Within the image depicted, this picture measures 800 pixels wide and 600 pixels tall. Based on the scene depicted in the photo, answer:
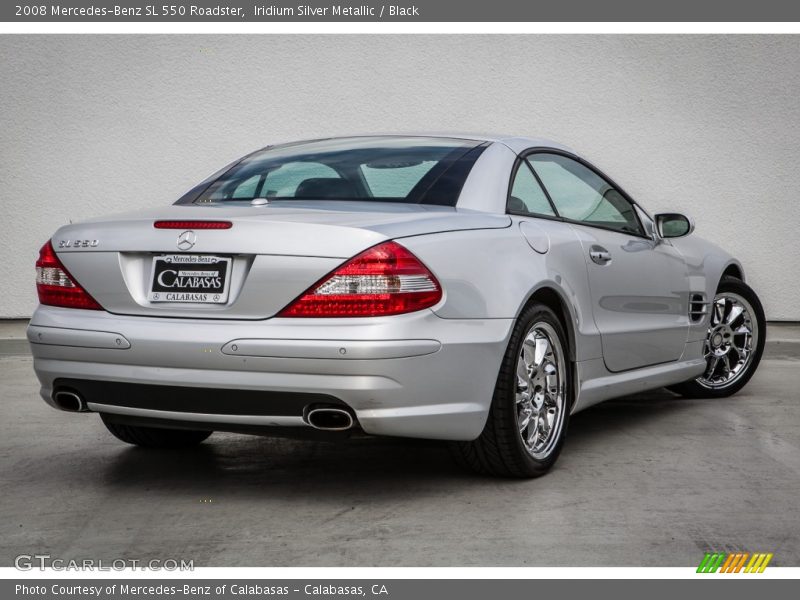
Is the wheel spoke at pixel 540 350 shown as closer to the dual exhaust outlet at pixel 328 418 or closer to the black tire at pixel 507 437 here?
the black tire at pixel 507 437

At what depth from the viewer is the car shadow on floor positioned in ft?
14.5

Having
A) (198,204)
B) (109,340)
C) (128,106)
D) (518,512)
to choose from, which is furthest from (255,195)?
(128,106)

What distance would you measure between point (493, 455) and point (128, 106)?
7.24 metres

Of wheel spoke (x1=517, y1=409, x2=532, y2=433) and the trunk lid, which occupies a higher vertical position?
the trunk lid

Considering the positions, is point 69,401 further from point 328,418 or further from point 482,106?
point 482,106

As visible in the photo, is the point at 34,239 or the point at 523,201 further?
the point at 34,239

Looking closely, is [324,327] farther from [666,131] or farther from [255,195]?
[666,131]

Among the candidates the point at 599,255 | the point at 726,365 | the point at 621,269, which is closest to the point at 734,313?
the point at 726,365

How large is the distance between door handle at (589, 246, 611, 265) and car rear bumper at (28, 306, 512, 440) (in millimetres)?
1036

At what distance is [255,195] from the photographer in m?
4.70

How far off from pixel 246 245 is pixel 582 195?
210cm

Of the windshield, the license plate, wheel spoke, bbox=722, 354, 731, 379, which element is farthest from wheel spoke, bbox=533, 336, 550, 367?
wheel spoke, bbox=722, 354, 731, 379

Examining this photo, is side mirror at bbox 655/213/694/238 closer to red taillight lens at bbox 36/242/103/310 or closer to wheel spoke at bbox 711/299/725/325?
wheel spoke at bbox 711/299/725/325

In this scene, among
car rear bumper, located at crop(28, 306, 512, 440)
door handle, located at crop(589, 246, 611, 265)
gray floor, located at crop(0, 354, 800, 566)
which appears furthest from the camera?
door handle, located at crop(589, 246, 611, 265)
